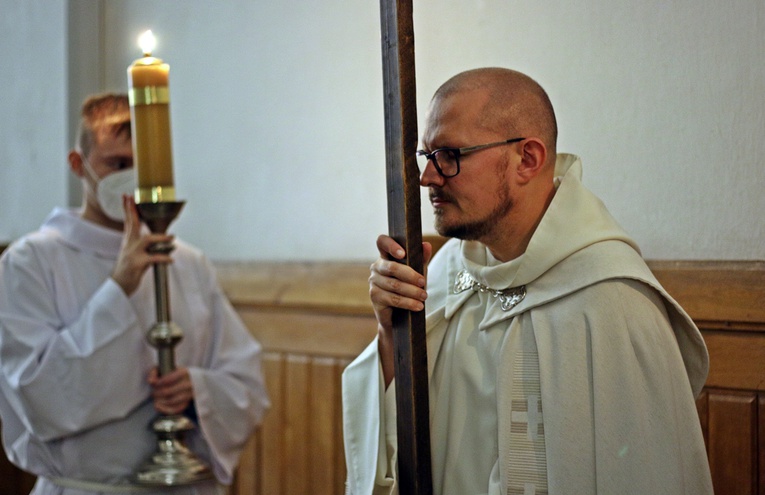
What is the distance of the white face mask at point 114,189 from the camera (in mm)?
2879

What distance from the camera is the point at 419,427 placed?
181 cm

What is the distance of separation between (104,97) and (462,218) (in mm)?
1612

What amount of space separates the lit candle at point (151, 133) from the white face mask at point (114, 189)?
1.69 ft

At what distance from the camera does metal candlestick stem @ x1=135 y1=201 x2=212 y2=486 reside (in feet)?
8.05

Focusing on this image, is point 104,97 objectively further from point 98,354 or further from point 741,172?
point 741,172

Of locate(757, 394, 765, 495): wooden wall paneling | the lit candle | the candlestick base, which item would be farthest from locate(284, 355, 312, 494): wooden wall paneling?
locate(757, 394, 765, 495): wooden wall paneling

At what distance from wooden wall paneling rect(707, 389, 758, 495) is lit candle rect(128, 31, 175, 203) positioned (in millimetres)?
1580

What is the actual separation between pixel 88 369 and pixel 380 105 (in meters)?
1.55

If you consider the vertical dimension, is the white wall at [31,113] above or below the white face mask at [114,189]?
above

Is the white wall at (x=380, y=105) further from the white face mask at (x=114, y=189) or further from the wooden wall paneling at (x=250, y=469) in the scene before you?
the white face mask at (x=114, y=189)

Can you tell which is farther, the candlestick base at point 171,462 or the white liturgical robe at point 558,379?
the candlestick base at point 171,462

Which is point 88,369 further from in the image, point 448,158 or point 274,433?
point 448,158

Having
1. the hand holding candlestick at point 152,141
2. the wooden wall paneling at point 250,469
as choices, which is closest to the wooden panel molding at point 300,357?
the wooden wall paneling at point 250,469

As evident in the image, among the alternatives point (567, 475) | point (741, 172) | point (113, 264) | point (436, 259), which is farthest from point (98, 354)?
point (741, 172)
